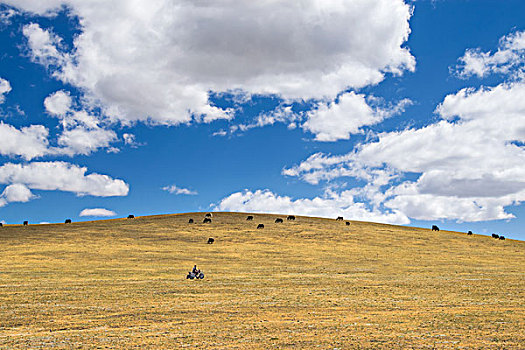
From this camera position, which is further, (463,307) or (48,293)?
(48,293)

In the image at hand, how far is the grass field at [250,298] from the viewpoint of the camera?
11.4m

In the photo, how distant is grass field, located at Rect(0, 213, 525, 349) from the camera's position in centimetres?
1137

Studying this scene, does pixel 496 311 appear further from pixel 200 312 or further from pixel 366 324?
pixel 200 312

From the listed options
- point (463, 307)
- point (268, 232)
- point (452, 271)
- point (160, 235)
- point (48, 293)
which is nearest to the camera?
point (463, 307)

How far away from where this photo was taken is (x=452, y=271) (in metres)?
31.7

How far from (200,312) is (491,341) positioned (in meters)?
8.54

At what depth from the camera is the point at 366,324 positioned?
1299 cm

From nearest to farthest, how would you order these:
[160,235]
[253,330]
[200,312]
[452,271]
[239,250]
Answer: [253,330], [200,312], [452,271], [239,250], [160,235]

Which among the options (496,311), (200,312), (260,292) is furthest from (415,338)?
(260,292)

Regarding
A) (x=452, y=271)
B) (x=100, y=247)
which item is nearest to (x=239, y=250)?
(x=100, y=247)

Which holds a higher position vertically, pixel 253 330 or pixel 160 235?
pixel 160 235

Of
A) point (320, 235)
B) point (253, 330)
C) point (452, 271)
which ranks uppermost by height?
point (320, 235)

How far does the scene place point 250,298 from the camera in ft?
59.8

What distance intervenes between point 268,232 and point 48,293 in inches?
1606
